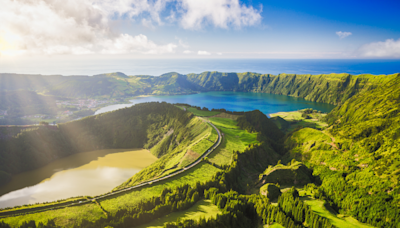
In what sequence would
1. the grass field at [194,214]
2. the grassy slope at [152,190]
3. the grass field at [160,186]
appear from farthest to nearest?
the grass field at [160,186], the grassy slope at [152,190], the grass field at [194,214]

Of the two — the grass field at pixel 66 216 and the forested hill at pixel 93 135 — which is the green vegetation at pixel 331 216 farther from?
the forested hill at pixel 93 135

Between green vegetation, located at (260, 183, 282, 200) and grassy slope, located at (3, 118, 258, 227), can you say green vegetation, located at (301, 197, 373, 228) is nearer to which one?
green vegetation, located at (260, 183, 282, 200)

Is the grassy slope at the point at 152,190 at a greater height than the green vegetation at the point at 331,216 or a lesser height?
lesser

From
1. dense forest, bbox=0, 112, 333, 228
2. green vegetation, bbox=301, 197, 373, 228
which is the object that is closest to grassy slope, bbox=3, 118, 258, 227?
dense forest, bbox=0, 112, 333, 228

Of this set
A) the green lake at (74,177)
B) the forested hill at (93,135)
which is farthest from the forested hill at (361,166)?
the green lake at (74,177)

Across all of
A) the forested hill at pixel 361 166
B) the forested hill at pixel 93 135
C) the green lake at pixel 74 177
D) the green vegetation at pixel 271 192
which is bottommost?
the green lake at pixel 74 177

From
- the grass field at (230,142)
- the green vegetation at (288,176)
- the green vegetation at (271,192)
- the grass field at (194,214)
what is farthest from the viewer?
the grass field at (230,142)

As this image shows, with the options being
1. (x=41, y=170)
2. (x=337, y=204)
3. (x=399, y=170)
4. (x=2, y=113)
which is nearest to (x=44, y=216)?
(x=337, y=204)
